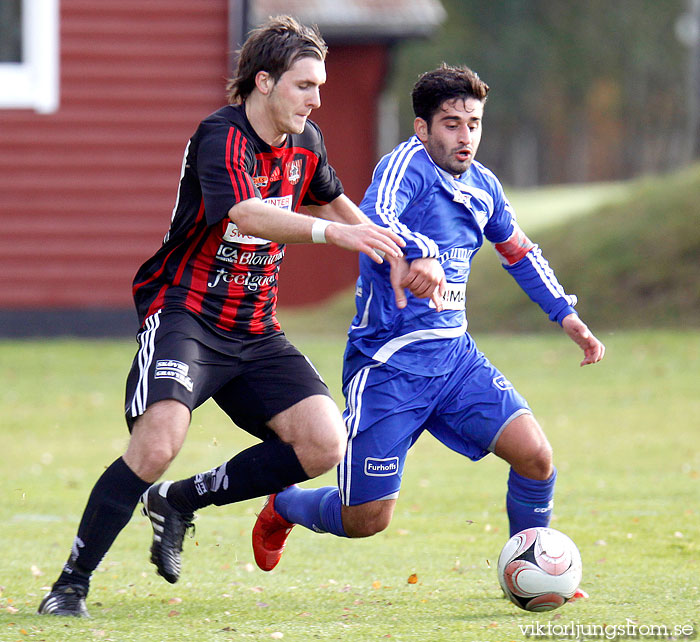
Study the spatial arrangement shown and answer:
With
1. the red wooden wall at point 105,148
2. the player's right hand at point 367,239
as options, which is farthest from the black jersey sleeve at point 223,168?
the red wooden wall at point 105,148

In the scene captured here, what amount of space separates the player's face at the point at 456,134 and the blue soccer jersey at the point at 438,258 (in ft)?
0.18

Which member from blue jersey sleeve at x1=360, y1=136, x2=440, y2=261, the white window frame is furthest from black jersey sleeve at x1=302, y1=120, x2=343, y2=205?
the white window frame

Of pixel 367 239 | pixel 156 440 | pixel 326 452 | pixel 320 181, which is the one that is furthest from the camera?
pixel 320 181

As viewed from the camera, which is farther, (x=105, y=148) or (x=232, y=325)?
(x=105, y=148)

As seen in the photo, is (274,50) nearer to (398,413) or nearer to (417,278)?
(417,278)

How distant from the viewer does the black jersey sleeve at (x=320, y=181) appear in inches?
212

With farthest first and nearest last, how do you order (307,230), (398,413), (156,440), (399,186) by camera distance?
(398,413), (399,186), (156,440), (307,230)

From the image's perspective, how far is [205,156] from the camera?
15.7ft

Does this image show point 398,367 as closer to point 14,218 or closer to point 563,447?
point 563,447

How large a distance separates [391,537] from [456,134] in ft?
8.83

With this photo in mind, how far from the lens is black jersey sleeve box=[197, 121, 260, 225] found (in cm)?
471

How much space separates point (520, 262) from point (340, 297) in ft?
47.8

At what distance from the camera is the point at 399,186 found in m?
5.18

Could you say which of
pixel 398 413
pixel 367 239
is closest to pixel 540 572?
pixel 398 413
